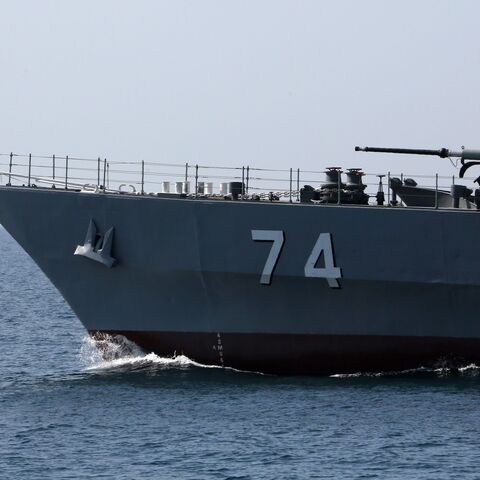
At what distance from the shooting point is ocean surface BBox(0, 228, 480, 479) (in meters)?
23.5

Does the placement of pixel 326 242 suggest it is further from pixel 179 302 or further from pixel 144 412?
pixel 144 412

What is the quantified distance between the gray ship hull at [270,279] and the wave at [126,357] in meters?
0.23

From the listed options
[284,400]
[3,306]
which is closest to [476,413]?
[284,400]

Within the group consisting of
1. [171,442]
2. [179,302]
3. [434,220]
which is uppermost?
[434,220]

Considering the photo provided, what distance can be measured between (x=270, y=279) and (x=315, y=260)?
1.13 metres

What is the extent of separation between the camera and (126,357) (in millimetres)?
33188

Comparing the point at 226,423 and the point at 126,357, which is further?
the point at 126,357

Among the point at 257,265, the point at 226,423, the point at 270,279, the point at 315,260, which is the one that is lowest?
the point at 226,423

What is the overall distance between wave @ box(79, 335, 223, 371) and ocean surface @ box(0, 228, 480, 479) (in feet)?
0.15

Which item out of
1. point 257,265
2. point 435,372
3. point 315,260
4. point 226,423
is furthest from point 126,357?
point 435,372

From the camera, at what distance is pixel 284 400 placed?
→ 1126 inches

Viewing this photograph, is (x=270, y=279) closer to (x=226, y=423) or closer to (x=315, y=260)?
(x=315, y=260)

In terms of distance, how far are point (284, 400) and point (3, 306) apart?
115ft

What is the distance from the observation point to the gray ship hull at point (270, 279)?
100 ft
